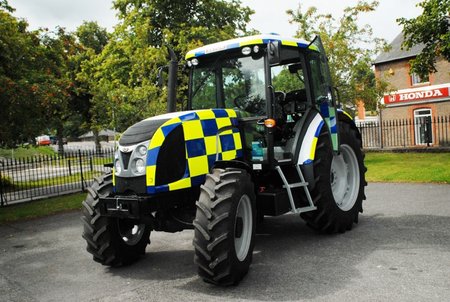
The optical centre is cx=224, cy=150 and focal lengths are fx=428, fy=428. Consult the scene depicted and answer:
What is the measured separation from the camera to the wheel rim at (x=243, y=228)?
4.74 meters

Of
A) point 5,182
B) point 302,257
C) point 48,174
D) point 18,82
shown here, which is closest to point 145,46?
point 48,174

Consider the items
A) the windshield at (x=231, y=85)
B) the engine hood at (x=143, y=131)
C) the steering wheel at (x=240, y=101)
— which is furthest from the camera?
the steering wheel at (x=240, y=101)

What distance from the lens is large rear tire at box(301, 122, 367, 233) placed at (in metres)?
5.92

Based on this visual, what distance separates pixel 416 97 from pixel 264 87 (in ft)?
78.9

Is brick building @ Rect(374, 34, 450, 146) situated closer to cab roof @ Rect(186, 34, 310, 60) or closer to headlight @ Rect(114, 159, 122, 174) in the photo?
cab roof @ Rect(186, 34, 310, 60)

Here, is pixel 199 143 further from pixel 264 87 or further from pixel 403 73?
pixel 403 73

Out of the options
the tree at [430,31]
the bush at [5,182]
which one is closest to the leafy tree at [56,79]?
the bush at [5,182]

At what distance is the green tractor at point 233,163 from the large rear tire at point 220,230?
11 mm

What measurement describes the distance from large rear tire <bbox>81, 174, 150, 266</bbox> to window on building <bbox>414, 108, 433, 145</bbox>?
2290cm

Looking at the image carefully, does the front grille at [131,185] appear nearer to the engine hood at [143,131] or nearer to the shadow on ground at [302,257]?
the engine hood at [143,131]

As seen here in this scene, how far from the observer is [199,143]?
494cm

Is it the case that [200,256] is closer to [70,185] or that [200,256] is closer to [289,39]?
[289,39]

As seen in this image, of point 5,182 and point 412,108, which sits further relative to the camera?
point 412,108

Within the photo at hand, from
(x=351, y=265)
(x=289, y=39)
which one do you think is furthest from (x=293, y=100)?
(x=351, y=265)
